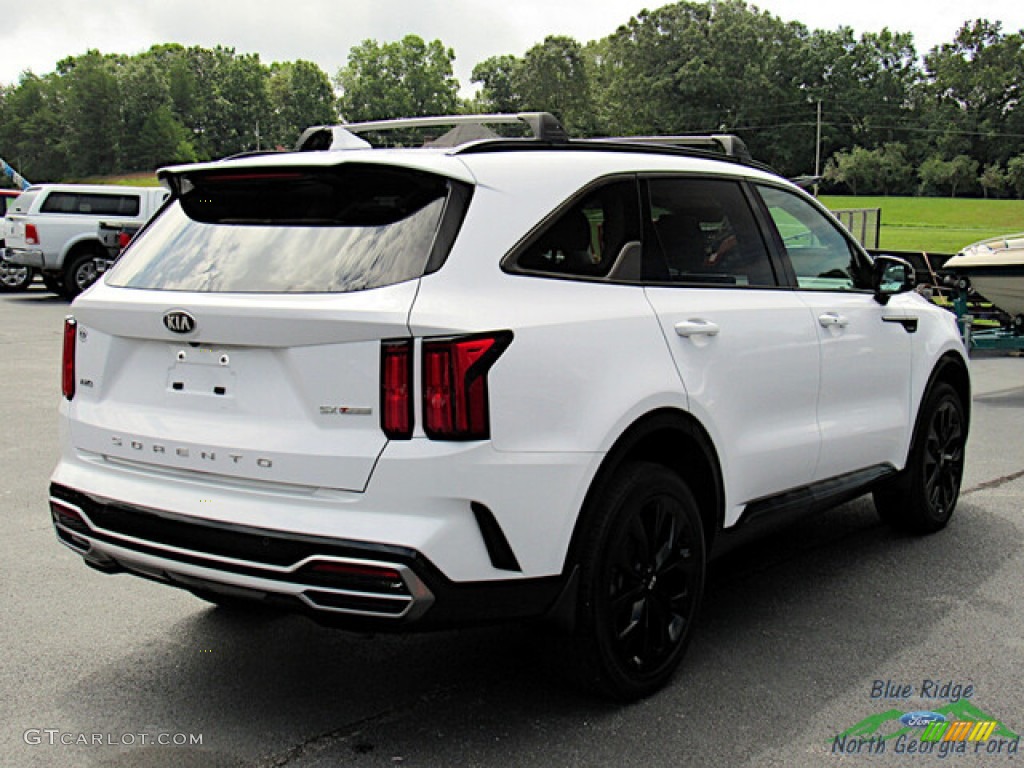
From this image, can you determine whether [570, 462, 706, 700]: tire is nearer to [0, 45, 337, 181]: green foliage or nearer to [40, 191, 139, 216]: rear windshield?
[40, 191, 139, 216]: rear windshield

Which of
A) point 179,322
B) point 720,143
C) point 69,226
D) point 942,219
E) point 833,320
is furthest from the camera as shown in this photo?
point 942,219

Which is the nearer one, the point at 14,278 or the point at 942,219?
the point at 14,278

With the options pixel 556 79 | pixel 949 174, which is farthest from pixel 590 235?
pixel 556 79

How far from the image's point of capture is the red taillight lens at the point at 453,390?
287 cm

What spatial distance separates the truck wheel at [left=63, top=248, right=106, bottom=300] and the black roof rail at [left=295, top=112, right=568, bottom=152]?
17.6 meters

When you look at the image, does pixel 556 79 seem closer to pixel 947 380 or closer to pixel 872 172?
pixel 872 172

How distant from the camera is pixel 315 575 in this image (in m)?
2.88

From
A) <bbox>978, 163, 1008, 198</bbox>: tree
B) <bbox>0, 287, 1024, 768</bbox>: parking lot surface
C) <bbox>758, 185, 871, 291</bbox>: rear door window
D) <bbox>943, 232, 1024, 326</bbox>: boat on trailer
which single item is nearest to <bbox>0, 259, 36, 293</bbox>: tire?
<bbox>943, 232, 1024, 326</bbox>: boat on trailer

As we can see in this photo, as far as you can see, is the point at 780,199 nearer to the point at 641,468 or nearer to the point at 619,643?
the point at 641,468

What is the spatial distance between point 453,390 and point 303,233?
735 mm

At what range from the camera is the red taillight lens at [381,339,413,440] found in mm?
2875

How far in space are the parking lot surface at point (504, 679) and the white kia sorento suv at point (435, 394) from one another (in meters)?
0.31

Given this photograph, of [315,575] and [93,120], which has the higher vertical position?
[93,120]

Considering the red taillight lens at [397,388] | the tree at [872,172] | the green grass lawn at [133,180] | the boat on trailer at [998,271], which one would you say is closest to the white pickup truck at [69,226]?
the green grass lawn at [133,180]
